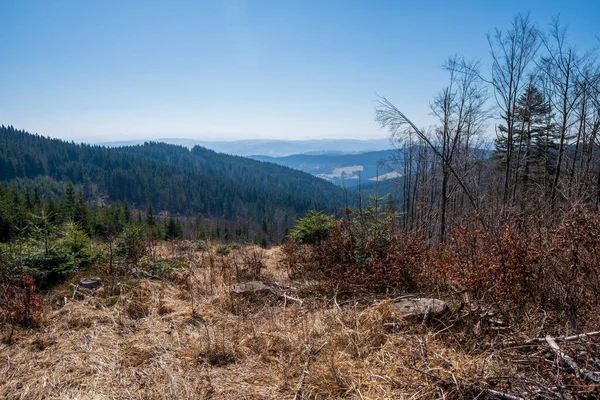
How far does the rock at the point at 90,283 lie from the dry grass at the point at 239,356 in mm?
460

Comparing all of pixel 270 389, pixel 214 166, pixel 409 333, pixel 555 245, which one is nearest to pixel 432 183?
pixel 555 245

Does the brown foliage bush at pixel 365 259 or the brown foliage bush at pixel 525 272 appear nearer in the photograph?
the brown foliage bush at pixel 525 272

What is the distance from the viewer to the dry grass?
217 centimetres

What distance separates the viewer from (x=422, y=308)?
305cm

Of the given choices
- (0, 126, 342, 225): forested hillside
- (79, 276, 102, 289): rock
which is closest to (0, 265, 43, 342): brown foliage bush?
(79, 276, 102, 289): rock

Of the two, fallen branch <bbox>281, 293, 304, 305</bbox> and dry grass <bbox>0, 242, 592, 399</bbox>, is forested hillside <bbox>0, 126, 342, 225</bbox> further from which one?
dry grass <bbox>0, 242, 592, 399</bbox>

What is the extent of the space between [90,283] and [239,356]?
9.70 feet

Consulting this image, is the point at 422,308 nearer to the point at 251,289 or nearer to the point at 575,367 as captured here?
the point at 575,367

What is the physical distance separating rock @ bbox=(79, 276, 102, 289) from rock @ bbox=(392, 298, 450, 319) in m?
4.16

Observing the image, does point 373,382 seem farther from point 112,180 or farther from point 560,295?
point 112,180

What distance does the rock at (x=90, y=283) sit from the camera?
4.35m

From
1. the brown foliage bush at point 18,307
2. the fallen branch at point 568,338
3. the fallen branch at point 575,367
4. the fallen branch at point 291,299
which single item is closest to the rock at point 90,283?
the brown foliage bush at point 18,307

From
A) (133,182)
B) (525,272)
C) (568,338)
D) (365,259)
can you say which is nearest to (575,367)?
(568,338)

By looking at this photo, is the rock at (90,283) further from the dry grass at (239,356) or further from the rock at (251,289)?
the rock at (251,289)
